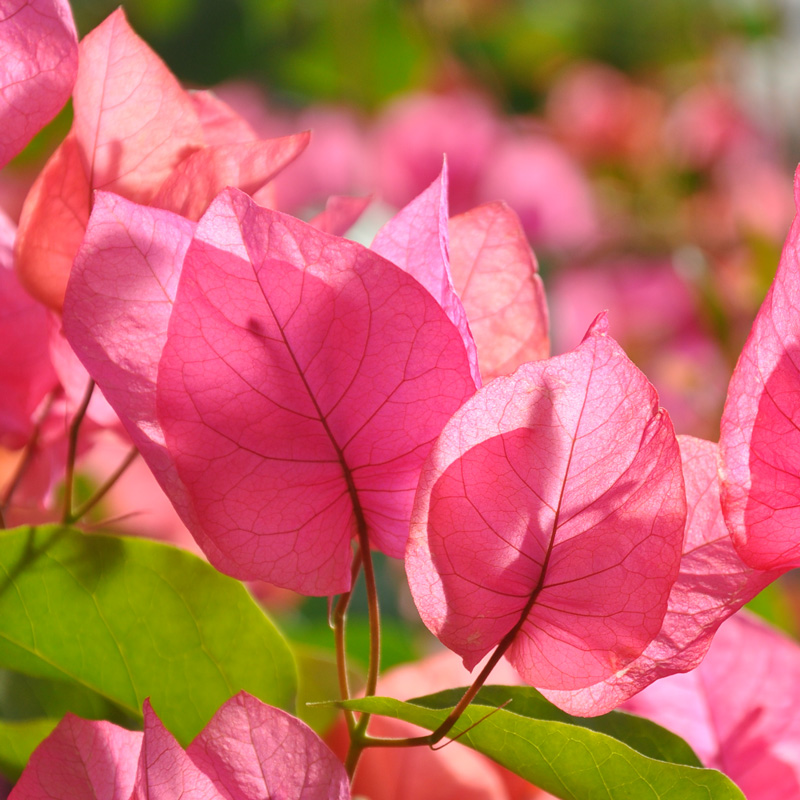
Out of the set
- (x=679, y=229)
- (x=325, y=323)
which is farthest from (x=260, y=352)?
(x=679, y=229)

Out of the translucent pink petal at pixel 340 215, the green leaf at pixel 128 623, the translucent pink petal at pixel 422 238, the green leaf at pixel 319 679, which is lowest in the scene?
the green leaf at pixel 319 679

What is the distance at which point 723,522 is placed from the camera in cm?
19

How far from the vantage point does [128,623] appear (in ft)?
0.73

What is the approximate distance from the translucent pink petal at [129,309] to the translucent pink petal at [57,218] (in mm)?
52

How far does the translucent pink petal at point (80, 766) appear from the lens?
0.59 feet

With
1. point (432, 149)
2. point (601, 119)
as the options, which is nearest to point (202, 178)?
point (432, 149)

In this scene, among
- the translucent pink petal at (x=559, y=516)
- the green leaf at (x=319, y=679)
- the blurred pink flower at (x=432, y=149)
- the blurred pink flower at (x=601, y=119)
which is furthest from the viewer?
the blurred pink flower at (x=601, y=119)

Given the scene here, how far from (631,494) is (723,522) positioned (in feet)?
0.11

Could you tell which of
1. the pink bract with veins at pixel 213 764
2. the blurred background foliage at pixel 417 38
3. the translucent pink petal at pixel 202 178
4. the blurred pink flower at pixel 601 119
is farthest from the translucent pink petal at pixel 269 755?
the blurred pink flower at pixel 601 119

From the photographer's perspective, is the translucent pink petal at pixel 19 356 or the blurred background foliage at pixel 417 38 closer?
the translucent pink petal at pixel 19 356

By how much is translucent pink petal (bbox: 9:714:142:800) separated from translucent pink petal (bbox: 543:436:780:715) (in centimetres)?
9

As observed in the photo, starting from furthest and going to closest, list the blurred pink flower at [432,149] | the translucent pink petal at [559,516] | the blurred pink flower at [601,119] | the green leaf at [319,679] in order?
the blurred pink flower at [601,119] < the blurred pink flower at [432,149] < the green leaf at [319,679] < the translucent pink petal at [559,516]

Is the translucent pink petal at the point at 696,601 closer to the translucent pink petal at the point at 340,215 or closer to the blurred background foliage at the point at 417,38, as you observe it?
the translucent pink petal at the point at 340,215

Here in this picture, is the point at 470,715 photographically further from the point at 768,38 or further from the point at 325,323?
the point at 768,38
